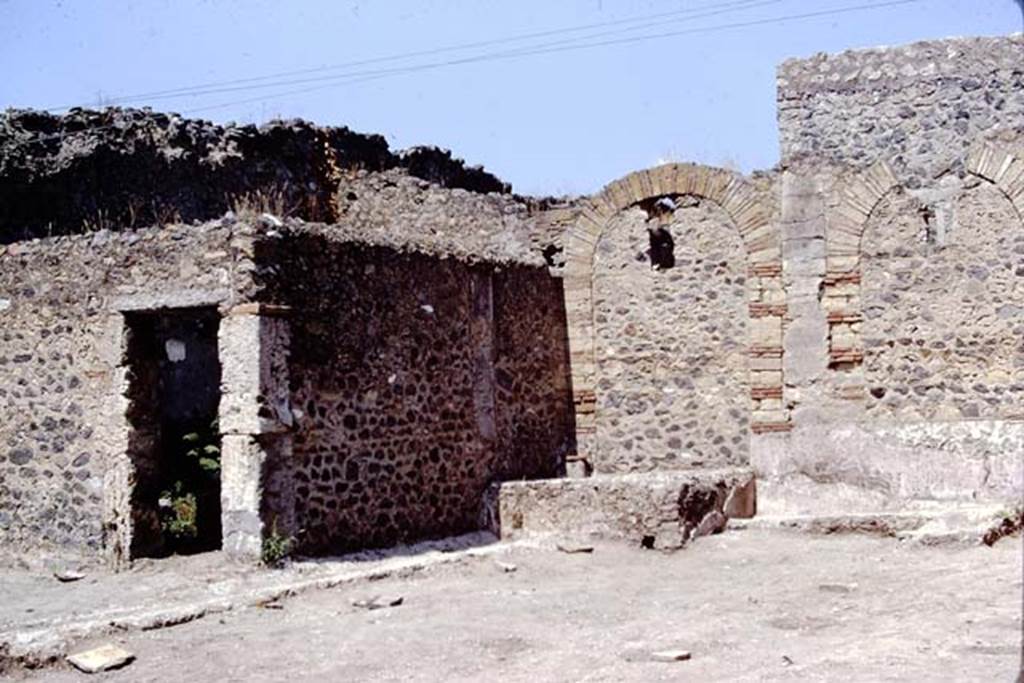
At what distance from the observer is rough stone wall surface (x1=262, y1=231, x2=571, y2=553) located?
9.10m

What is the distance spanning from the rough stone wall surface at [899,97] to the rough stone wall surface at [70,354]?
7094 mm

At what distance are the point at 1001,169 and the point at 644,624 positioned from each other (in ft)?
20.9

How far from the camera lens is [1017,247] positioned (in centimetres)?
1084

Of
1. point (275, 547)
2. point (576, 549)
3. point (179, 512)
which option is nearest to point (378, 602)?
point (275, 547)

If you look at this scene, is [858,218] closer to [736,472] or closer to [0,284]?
[736,472]

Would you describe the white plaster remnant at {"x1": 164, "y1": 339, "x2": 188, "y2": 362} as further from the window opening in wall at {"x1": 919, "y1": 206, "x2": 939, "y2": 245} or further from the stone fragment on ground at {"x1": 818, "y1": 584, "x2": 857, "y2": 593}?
the window opening in wall at {"x1": 919, "y1": 206, "x2": 939, "y2": 245}

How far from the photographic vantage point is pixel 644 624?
6.98 meters

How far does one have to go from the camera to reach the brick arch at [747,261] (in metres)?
11.7

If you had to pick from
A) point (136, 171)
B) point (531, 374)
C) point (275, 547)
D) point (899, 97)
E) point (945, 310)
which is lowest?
point (275, 547)

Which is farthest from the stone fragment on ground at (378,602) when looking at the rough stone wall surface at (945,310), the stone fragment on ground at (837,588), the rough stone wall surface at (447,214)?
the rough stone wall surface at (945,310)

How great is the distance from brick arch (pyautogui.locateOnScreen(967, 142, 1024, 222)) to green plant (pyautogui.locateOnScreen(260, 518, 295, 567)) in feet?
23.2

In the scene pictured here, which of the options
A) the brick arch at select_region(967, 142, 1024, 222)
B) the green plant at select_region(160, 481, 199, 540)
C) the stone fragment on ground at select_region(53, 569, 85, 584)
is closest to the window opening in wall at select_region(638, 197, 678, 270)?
the brick arch at select_region(967, 142, 1024, 222)

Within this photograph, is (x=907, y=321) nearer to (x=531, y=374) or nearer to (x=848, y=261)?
(x=848, y=261)

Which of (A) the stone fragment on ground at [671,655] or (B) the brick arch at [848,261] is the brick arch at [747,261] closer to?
(B) the brick arch at [848,261]
